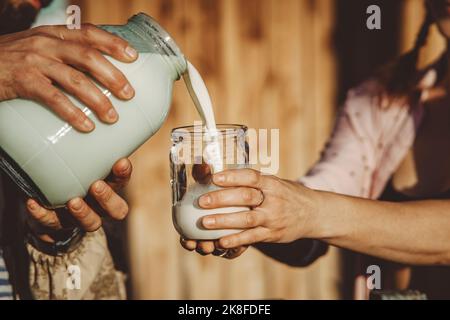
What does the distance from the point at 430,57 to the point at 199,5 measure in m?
0.99

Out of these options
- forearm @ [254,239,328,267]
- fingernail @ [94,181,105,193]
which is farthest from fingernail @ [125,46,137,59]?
forearm @ [254,239,328,267]

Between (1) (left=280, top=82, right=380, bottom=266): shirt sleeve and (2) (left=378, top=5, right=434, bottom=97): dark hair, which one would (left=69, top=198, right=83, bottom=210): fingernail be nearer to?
(1) (left=280, top=82, right=380, bottom=266): shirt sleeve

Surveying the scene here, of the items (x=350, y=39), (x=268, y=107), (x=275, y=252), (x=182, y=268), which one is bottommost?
(x=182, y=268)

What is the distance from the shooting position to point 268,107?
8.22 feet

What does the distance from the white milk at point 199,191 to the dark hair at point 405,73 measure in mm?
954

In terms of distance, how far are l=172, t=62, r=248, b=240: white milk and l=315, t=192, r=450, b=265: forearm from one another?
23 cm

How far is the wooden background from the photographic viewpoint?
2.40 m

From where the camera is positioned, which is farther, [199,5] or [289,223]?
[199,5]

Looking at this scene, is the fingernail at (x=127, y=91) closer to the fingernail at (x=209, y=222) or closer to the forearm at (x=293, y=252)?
the fingernail at (x=209, y=222)

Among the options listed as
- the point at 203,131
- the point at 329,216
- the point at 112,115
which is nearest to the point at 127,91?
the point at 112,115

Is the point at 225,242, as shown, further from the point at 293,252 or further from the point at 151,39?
the point at 293,252

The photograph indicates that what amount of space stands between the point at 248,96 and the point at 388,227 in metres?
1.35

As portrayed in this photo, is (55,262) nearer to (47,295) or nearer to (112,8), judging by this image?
(47,295)
